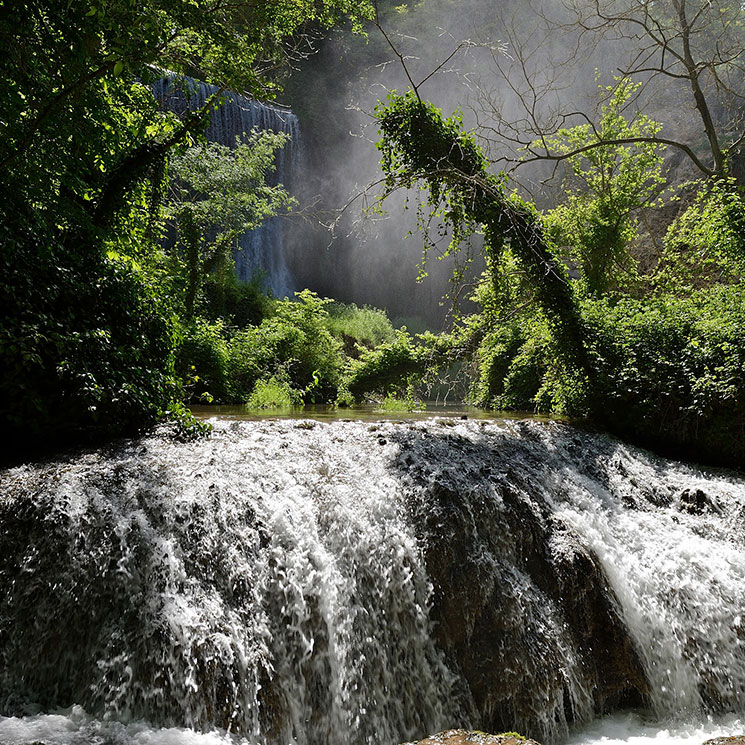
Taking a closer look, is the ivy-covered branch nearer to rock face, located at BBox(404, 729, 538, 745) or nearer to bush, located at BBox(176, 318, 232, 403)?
bush, located at BBox(176, 318, 232, 403)

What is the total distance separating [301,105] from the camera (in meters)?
26.9

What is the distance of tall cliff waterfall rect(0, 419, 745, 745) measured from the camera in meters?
3.13

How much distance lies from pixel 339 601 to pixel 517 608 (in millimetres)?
1455

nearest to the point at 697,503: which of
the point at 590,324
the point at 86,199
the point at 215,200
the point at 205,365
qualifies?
the point at 590,324

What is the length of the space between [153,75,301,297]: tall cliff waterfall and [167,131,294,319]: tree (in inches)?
82.0

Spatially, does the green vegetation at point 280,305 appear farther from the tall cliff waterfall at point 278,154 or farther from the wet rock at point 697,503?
the tall cliff waterfall at point 278,154

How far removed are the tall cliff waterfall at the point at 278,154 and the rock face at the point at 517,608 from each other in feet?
54.4

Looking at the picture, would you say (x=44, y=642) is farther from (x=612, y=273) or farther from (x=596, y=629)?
(x=612, y=273)

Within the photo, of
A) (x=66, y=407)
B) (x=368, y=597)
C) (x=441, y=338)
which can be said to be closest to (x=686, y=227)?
(x=441, y=338)

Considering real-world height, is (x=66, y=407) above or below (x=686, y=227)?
below

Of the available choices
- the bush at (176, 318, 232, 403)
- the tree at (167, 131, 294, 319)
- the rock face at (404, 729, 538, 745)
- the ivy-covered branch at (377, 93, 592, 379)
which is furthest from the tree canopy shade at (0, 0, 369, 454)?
the tree at (167, 131, 294, 319)

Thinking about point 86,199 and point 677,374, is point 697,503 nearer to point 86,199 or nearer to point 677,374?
point 677,374

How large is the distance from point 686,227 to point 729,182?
11.6ft

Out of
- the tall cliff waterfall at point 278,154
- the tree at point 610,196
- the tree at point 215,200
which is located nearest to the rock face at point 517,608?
the tree at point 610,196
